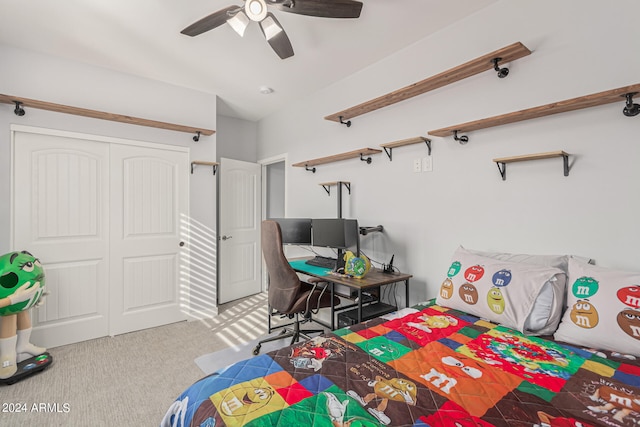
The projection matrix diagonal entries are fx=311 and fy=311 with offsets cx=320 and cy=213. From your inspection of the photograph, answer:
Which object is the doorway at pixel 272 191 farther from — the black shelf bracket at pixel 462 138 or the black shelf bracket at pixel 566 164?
the black shelf bracket at pixel 566 164

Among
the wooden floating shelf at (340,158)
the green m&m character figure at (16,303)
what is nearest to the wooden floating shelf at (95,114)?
the wooden floating shelf at (340,158)

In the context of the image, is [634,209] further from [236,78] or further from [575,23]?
[236,78]

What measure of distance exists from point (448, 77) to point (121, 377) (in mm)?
3324

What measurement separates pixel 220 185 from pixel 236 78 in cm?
148

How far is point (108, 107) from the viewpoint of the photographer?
316cm

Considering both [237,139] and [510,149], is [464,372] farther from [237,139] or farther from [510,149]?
[237,139]

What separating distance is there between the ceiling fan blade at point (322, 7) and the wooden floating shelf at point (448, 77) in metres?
0.79

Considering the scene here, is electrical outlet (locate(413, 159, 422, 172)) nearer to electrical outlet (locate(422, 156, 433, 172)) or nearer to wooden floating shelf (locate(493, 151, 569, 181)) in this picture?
electrical outlet (locate(422, 156, 433, 172))

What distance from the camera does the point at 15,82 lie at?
8.96 feet

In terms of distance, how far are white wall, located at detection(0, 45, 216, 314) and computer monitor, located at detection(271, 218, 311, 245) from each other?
3.25 feet

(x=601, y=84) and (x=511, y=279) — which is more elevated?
(x=601, y=84)

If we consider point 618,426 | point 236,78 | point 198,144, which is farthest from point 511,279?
point 198,144

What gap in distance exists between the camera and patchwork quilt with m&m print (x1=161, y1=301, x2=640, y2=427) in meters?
0.93

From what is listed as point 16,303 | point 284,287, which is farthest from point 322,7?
point 16,303
